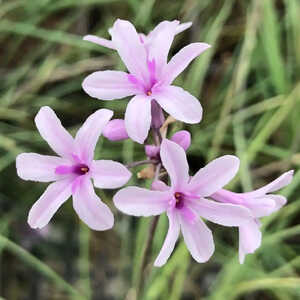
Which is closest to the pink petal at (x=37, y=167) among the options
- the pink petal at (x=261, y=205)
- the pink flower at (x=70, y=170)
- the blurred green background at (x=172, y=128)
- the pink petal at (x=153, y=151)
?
the pink flower at (x=70, y=170)

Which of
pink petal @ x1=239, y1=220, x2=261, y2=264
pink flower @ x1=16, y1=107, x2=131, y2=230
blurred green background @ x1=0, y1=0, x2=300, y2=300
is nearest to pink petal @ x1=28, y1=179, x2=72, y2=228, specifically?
pink flower @ x1=16, y1=107, x2=131, y2=230

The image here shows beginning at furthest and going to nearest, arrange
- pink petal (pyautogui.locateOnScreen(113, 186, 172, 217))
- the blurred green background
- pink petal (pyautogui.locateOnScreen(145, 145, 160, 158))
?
the blurred green background, pink petal (pyautogui.locateOnScreen(145, 145, 160, 158)), pink petal (pyautogui.locateOnScreen(113, 186, 172, 217))

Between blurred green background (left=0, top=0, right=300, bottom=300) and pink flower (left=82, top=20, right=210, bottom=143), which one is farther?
blurred green background (left=0, top=0, right=300, bottom=300)

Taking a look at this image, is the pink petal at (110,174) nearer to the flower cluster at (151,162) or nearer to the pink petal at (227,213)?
the flower cluster at (151,162)

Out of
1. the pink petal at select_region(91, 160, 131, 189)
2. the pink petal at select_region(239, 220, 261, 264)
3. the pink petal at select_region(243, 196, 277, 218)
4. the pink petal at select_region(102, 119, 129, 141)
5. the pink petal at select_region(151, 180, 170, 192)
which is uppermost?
the pink petal at select_region(102, 119, 129, 141)

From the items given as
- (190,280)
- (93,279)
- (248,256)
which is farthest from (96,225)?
(93,279)

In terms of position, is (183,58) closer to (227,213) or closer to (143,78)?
(143,78)

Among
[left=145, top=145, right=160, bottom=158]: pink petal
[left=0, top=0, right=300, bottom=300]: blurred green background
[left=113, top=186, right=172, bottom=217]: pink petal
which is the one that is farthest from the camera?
[left=0, top=0, right=300, bottom=300]: blurred green background

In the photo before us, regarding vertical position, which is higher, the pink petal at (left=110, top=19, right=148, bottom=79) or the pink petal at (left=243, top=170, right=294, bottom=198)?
the pink petal at (left=110, top=19, right=148, bottom=79)

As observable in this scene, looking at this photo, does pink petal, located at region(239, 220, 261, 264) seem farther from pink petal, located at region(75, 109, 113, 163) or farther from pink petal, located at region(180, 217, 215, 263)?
pink petal, located at region(75, 109, 113, 163)
